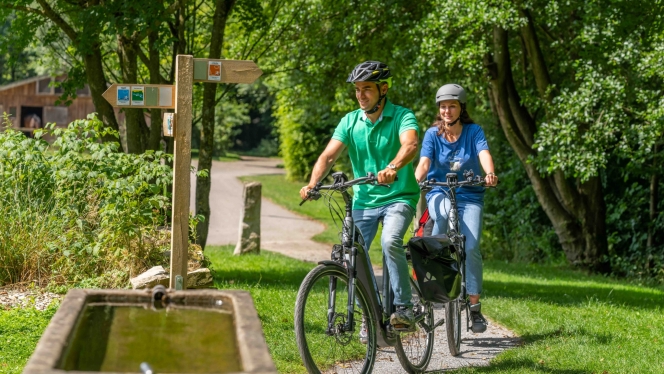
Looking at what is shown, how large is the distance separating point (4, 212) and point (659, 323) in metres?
6.08

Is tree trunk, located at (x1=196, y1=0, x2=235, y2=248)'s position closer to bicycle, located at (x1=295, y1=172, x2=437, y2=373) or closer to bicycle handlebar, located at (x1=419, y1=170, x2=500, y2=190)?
bicycle handlebar, located at (x1=419, y1=170, x2=500, y2=190)

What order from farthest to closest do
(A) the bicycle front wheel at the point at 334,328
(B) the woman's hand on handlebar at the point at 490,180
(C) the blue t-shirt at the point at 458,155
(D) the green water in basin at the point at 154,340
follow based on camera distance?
(C) the blue t-shirt at the point at 458,155 → (B) the woman's hand on handlebar at the point at 490,180 → (A) the bicycle front wheel at the point at 334,328 → (D) the green water in basin at the point at 154,340

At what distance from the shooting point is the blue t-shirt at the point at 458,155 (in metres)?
7.30

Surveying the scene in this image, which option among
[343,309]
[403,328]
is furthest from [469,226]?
[343,309]

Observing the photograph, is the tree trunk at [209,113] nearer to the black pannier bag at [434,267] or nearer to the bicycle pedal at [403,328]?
the black pannier bag at [434,267]

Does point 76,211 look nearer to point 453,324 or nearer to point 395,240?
point 453,324

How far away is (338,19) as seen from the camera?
16047mm

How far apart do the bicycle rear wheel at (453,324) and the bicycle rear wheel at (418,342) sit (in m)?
0.36

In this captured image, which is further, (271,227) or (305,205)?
(305,205)

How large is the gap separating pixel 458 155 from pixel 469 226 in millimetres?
572

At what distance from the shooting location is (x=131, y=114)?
Result: 11.5 m

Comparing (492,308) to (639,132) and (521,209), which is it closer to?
(639,132)

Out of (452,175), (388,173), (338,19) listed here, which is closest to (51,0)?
(338,19)

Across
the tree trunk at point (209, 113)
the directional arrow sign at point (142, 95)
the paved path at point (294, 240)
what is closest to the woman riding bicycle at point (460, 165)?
the paved path at point (294, 240)
